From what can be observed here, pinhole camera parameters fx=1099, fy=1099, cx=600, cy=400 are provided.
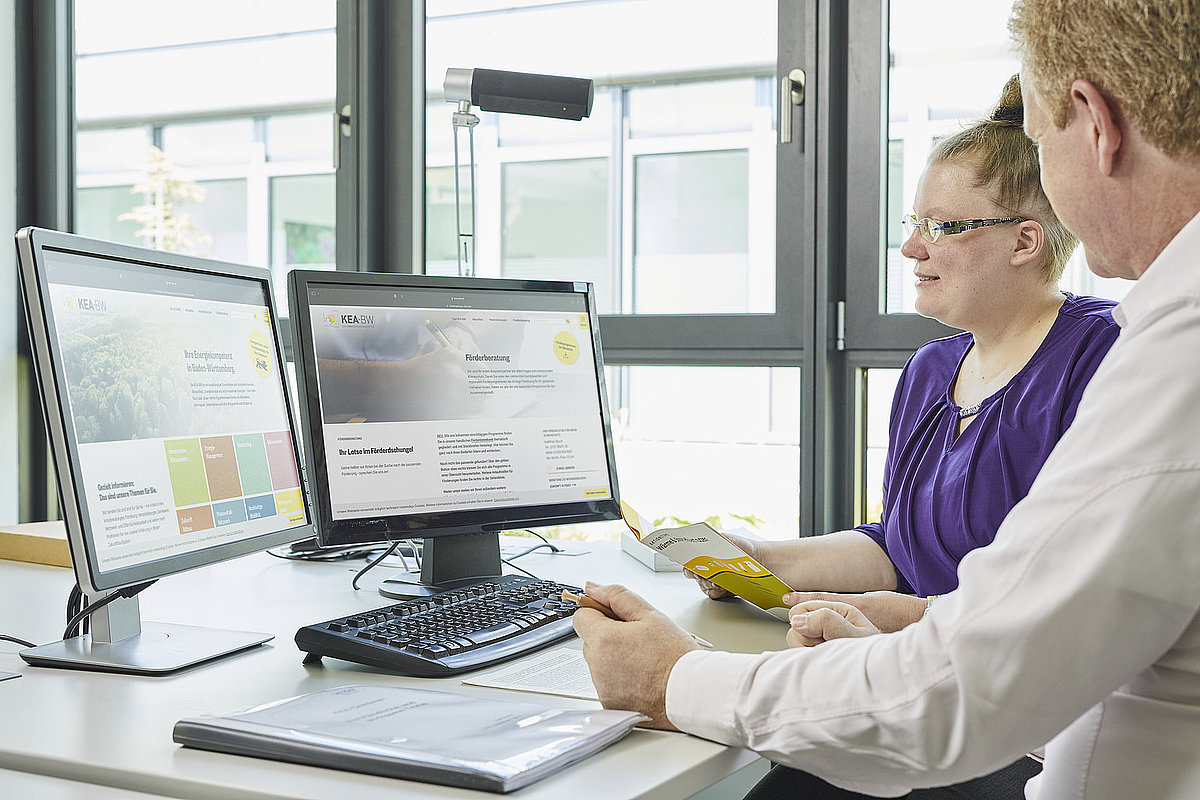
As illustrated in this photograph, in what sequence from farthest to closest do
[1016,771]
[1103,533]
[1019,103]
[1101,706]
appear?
1. [1019,103]
2. [1016,771]
3. [1101,706]
4. [1103,533]

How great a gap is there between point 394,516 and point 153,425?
371mm

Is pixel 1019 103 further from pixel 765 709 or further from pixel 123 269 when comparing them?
pixel 123 269

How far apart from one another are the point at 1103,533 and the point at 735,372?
5.90 ft

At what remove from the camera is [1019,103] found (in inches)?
63.9

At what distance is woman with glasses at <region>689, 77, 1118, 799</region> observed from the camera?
1.56m

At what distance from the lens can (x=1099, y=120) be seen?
2.73 feet

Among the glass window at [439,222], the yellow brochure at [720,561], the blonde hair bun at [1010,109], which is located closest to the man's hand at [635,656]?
the yellow brochure at [720,561]

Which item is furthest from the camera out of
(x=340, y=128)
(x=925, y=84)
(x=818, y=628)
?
(x=340, y=128)

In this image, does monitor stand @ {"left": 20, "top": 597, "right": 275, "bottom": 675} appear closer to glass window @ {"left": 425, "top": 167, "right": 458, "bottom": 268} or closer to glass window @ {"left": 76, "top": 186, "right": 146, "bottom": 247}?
glass window @ {"left": 425, "top": 167, "right": 458, "bottom": 268}

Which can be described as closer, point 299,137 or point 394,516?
point 394,516

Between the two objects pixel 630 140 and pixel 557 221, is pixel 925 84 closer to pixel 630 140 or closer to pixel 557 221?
pixel 630 140

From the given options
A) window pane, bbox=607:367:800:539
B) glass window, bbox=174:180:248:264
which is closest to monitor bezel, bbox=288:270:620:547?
window pane, bbox=607:367:800:539

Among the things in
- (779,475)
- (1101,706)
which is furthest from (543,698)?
(779,475)

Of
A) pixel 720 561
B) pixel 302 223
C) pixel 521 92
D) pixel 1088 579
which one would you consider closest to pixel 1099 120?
pixel 1088 579
